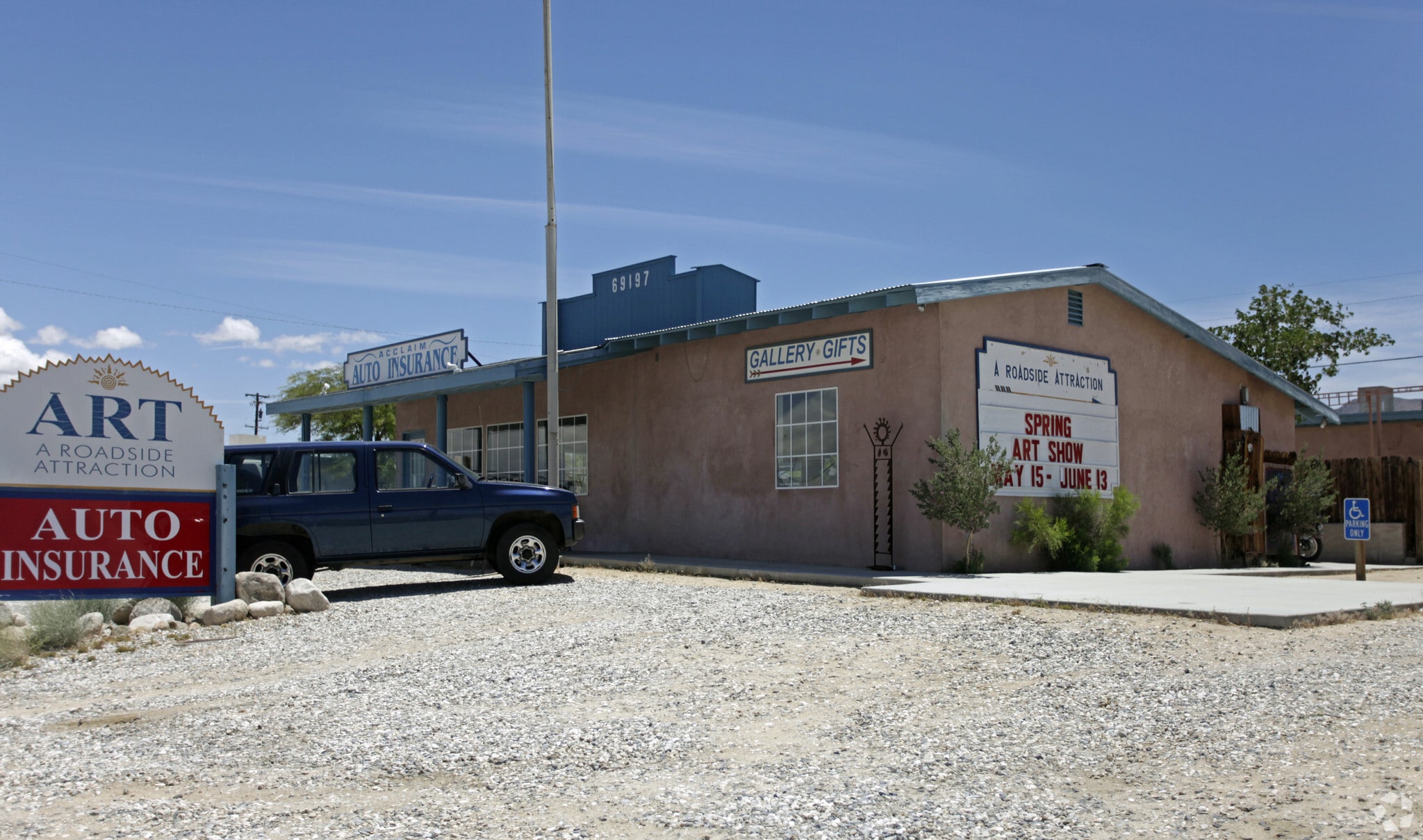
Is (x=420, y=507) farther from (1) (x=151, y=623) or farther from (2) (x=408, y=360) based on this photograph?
(2) (x=408, y=360)

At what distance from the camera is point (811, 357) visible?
16391 millimetres

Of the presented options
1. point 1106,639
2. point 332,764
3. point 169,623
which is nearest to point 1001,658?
point 1106,639

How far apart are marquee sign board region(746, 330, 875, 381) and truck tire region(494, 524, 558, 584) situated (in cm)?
506

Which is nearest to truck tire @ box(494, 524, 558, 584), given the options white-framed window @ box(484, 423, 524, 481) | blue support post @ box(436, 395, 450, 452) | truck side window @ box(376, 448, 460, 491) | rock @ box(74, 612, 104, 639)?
truck side window @ box(376, 448, 460, 491)

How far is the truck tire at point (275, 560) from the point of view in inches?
468

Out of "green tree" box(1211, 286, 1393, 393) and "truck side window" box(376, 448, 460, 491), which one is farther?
"green tree" box(1211, 286, 1393, 393)

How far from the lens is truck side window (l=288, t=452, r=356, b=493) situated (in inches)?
484

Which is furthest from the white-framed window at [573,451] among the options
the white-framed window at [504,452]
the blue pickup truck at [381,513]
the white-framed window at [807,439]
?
the blue pickup truck at [381,513]

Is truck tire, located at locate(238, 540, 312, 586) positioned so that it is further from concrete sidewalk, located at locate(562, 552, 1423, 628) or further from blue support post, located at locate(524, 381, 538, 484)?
blue support post, located at locate(524, 381, 538, 484)

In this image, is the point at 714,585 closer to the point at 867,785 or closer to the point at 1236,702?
the point at 1236,702

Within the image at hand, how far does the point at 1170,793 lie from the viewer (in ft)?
15.7

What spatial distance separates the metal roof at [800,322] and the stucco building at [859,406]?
0.04 metres

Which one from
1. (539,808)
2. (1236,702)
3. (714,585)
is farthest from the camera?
(714,585)

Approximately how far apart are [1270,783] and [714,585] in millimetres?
8689
